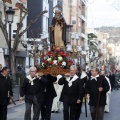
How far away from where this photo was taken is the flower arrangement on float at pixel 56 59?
45.3 feet

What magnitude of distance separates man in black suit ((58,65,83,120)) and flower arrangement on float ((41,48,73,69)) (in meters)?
0.91

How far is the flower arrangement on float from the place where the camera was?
13.8 meters

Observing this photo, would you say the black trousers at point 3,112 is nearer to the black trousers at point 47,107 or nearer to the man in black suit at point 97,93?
the black trousers at point 47,107

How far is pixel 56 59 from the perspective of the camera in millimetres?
13992

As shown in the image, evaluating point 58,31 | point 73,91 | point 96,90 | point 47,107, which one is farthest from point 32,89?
point 58,31

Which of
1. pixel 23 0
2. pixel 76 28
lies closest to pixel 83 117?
pixel 23 0

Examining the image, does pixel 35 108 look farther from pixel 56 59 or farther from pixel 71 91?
pixel 56 59

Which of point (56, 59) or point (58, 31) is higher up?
point (58, 31)

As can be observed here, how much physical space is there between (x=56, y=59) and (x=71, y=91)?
1530 mm

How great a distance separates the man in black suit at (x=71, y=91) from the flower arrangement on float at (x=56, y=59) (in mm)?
909

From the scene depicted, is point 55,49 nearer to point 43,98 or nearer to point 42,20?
point 43,98

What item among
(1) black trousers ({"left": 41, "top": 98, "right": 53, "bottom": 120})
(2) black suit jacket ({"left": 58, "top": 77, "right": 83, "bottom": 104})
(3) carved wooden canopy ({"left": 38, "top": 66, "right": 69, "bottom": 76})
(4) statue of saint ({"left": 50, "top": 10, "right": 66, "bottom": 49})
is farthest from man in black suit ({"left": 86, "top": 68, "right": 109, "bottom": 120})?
(4) statue of saint ({"left": 50, "top": 10, "right": 66, "bottom": 49})

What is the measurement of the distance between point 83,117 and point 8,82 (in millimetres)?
4146

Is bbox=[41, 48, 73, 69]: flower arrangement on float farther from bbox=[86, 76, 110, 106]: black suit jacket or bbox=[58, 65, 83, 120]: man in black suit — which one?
bbox=[86, 76, 110, 106]: black suit jacket
